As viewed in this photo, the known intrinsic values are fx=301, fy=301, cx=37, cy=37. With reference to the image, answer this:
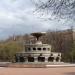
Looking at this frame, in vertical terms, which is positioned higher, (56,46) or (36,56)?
(56,46)

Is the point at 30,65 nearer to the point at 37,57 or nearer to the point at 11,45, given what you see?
the point at 37,57

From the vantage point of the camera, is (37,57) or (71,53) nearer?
(37,57)

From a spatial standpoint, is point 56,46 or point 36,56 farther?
point 56,46

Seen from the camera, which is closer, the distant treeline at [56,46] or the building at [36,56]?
the building at [36,56]

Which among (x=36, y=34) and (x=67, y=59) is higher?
(x=36, y=34)

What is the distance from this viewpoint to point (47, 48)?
41.8m

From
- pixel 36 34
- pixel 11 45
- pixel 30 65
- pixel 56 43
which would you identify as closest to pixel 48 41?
pixel 56 43

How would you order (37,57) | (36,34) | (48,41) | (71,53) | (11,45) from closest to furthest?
(37,57) < (36,34) < (71,53) < (11,45) < (48,41)

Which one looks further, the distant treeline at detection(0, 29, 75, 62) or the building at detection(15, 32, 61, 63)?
the distant treeline at detection(0, 29, 75, 62)

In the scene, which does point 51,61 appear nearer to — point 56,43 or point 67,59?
point 67,59

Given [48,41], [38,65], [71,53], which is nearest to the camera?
[38,65]

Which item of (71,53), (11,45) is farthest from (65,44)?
(11,45)

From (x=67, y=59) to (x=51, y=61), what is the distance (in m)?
21.8

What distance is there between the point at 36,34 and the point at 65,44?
25856 mm
